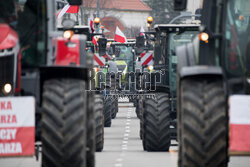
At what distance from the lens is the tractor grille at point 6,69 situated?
11.4 m

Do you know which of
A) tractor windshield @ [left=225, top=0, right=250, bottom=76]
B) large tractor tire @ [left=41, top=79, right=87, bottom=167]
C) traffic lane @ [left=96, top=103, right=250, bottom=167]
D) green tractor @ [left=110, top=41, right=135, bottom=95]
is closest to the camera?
large tractor tire @ [left=41, top=79, right=87, bottom=167]

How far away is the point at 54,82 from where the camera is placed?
9.87m

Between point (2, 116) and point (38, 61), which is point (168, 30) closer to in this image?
point (38, 61)

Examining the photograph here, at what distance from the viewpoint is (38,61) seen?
11430mm

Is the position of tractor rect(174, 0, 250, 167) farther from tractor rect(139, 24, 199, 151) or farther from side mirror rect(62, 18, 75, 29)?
tractor rect(139, 24, 199, 151)

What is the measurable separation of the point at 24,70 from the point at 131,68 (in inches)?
1173

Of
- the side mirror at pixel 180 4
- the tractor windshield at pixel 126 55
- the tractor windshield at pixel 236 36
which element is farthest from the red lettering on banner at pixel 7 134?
the tractor windshield at pixel 126 55

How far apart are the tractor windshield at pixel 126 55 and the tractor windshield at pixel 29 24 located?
29.4 metres

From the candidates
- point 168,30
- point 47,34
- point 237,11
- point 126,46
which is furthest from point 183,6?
point 126,46

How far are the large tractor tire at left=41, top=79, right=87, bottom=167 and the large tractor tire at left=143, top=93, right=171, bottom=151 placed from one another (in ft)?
24.3

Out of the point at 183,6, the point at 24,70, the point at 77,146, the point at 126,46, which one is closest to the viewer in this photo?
the point at 77,146

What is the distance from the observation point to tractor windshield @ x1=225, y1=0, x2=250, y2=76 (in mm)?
11328

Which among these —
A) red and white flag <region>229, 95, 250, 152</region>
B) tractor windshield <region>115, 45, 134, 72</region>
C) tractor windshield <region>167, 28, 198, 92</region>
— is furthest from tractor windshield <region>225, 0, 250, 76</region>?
tractor windshield <region>115, 45, 134, 72</region>

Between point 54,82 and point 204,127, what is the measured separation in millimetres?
1816
